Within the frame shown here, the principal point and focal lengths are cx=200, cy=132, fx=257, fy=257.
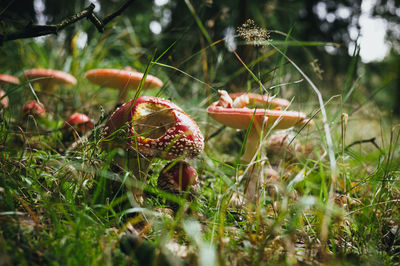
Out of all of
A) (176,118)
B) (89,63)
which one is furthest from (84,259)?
(89,63)

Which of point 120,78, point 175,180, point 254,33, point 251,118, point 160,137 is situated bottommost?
point 175,180

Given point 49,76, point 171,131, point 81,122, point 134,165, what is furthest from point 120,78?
point 171,131

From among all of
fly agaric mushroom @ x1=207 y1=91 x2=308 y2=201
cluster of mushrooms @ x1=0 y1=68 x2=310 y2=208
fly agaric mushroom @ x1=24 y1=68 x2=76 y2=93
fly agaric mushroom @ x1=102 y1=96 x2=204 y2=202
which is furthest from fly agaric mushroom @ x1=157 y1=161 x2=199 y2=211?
fly agaric mushroom @ x1=24 y1=68 x2=76 y2=93

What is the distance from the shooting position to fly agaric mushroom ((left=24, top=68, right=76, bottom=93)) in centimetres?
273

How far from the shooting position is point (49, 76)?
2539mm

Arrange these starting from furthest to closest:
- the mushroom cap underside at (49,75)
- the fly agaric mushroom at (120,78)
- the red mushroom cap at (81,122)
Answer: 1. the mushroom cap underside at (49,75)
2. the red mushroom cap at (81,122)
3. the fly agaric mushroom at (120,78)

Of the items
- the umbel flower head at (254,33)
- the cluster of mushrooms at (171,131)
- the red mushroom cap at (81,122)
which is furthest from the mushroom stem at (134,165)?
the red mushroom cap at (81,122)

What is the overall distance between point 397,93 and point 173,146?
41.8 feet

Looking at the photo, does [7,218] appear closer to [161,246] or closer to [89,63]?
[161,246]

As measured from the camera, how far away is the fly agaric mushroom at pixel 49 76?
8.97 ft

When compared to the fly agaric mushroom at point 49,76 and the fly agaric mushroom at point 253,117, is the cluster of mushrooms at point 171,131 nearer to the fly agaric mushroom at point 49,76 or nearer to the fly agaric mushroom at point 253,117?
the fly agaric mushroom at point 253,117

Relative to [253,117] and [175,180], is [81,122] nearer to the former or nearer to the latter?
[175,180]

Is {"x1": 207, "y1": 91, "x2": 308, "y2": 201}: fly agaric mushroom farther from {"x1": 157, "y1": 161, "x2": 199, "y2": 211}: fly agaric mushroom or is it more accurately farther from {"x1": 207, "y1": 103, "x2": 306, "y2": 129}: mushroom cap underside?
{"x1": 157, "y1": 161, "x2": 199, "y2": 211}: fly agaric mushroom

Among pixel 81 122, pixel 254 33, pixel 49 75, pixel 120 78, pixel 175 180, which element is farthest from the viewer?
pixel 49 75
